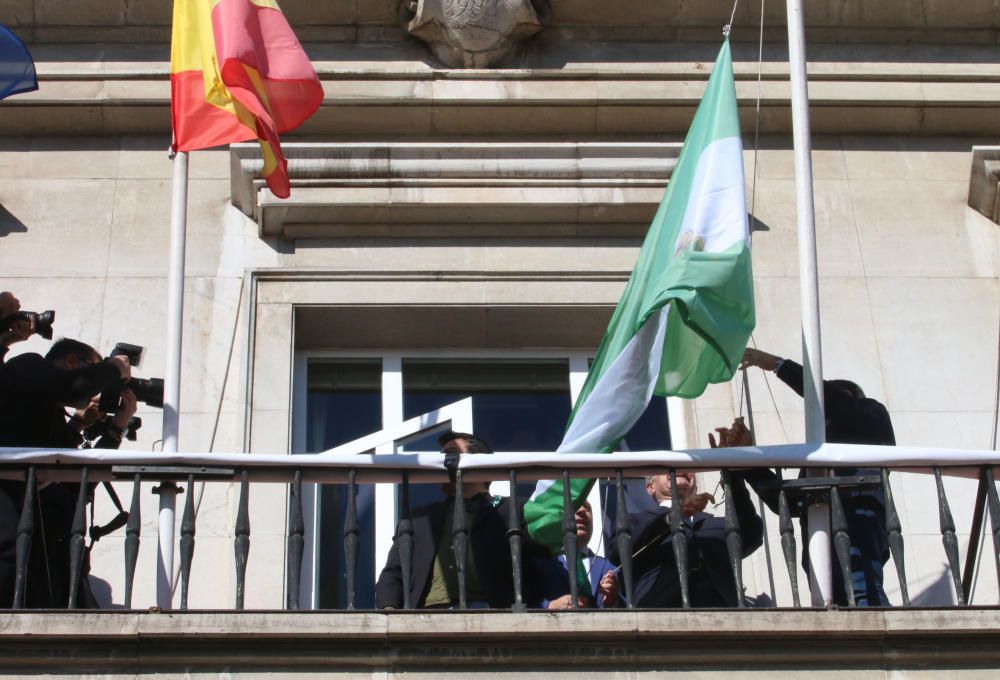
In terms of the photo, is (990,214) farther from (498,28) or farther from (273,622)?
(273,622)

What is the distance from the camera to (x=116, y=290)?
10391 mm

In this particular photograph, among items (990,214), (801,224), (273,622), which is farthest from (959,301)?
(273,622)

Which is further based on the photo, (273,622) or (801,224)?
(801,224)

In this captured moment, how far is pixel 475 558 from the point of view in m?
8.41

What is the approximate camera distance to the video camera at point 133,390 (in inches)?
351

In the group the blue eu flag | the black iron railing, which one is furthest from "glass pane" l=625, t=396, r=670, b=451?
the blue eu flag

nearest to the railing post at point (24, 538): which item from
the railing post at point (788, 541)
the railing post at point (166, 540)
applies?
the railing post at point (166, 540)

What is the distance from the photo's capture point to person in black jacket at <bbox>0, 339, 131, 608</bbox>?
27.3 ft

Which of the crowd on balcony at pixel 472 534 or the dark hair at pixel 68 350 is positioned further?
the dark hair at pixel 68 350

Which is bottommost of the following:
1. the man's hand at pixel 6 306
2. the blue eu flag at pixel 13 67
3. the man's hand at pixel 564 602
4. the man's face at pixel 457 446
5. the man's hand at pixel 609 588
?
the man's hand at pixel 564 602

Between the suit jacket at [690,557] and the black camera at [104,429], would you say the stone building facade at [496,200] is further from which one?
the suit jacket at [690,557]

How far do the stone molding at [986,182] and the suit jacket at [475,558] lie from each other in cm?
342

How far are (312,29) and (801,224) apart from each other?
3.17m

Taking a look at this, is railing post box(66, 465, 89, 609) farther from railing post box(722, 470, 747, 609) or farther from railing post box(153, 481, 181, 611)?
railing post box(722, 470, 747, 609)
